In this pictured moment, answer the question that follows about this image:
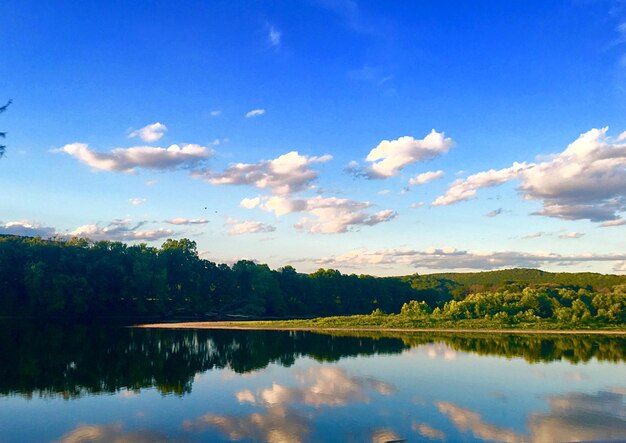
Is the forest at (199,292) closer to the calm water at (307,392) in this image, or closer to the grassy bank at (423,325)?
the grassy bank at (423,325)

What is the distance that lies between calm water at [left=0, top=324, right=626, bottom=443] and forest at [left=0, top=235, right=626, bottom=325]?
23905mm

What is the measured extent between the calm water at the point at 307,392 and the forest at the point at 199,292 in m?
23.9

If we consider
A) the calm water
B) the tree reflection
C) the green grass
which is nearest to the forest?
the green grass

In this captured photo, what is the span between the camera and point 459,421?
2308 centimetres

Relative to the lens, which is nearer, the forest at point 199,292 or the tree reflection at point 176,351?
the tree reflection at point 176,351

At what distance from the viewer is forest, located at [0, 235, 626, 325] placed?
76588 mm

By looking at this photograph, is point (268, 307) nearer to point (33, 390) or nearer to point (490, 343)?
point (490, 343)

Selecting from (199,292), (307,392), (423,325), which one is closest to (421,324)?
(423,325)

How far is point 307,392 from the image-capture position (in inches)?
1143

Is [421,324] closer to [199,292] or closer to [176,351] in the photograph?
[176,351]

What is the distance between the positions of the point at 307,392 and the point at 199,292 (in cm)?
8721

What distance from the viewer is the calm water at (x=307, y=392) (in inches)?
830

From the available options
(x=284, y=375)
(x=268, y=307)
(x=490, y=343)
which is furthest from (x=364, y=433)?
(x=268, y=307)

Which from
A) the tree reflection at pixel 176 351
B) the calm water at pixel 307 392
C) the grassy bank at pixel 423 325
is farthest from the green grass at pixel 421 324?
the calm water at pixel 307 392
